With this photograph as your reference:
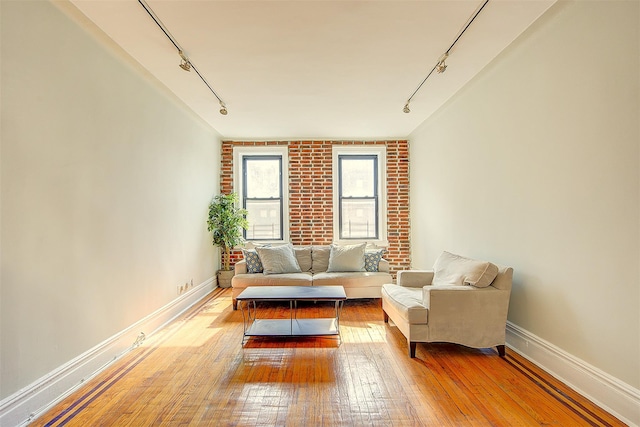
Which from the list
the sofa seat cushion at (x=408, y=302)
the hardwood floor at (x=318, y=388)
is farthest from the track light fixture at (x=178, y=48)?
the sofa seat cushion at (x=408, y=302)

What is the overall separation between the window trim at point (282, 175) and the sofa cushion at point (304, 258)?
1068 millimetres

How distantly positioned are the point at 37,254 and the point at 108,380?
112 centimetres

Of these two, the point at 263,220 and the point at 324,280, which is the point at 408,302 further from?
the point at 263,220

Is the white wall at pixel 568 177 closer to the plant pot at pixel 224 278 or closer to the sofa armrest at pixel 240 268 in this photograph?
the sofa armrest at pixel 240 268

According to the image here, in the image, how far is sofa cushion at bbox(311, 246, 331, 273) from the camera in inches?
215

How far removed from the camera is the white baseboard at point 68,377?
2.04m

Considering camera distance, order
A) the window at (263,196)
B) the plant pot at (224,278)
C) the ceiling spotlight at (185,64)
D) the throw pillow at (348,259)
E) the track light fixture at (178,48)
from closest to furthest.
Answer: the track light fixture at (178,48), the ceiling spotlight at (185,64), the throw pillow at (348,259), the plant pot at (224,278), the window at (263,196)

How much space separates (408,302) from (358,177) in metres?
3.79

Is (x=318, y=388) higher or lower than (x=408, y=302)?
lower

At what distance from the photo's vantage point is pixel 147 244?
3721mm

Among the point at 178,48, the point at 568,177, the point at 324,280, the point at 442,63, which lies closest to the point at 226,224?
the point at 324,280

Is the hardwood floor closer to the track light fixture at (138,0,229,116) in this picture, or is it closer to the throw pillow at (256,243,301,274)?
the throw pillow at (256,243,301,274)

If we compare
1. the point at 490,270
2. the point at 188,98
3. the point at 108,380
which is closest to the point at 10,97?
the point at 108,380

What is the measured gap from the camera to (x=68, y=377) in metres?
2.48
